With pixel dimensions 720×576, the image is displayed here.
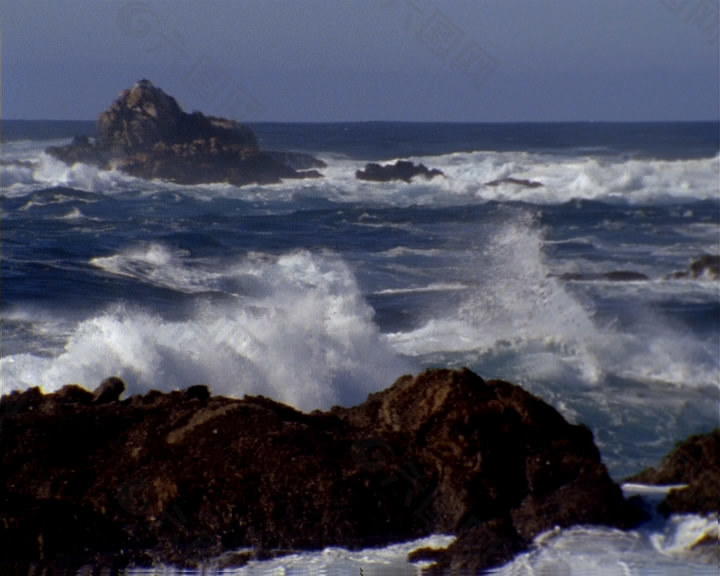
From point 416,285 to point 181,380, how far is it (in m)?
8.75

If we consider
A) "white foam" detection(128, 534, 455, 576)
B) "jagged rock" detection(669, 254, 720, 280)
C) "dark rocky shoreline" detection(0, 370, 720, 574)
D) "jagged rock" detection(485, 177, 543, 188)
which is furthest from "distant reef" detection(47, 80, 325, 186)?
"white foam" detection(128, 534, 455, 576)

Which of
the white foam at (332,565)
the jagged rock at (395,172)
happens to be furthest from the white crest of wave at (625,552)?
the jagged rock at (395,172)

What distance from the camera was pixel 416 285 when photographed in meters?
18.7

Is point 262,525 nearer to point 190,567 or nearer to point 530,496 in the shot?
point 190,567

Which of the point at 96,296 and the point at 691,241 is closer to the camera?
the point at 96,296

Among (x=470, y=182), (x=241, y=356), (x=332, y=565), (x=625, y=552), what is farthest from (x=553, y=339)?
(x=470, y=182)

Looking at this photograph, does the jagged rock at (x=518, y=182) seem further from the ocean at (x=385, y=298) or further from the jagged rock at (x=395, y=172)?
the jagged rock at (x=395, y=172)

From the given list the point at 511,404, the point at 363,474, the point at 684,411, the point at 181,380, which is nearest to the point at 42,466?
the point at 363,474

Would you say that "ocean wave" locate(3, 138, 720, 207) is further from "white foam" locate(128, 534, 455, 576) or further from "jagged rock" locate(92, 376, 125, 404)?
"white foam" locate(128, 534, 455, 576)

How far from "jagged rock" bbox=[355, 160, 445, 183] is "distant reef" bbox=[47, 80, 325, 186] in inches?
88.9

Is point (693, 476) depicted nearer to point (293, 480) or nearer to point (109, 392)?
point (293, 480)

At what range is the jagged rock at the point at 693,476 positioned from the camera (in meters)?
5.38

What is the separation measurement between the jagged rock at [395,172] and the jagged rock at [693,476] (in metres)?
31.7

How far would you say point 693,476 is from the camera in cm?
596
